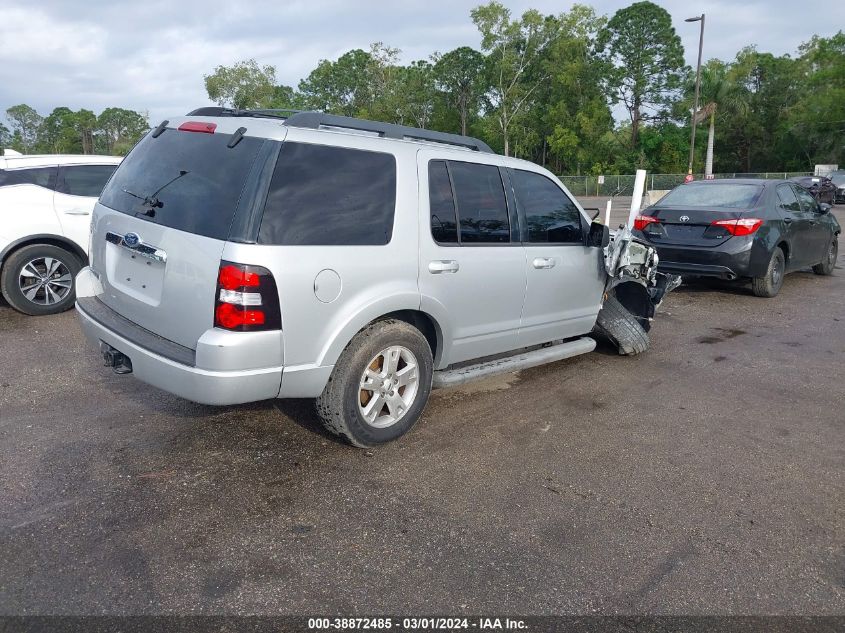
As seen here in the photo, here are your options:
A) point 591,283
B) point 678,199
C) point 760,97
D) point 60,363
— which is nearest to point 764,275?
point 678,199

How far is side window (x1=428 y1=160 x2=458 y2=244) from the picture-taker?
410 centimetres

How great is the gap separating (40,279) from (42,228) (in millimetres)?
551

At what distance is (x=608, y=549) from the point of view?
301 cm

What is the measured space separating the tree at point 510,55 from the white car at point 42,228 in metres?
54.6

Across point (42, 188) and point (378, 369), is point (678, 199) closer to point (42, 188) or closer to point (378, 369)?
point (378, 369)

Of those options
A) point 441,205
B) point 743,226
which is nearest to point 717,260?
point 743,226

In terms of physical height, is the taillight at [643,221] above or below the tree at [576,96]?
below

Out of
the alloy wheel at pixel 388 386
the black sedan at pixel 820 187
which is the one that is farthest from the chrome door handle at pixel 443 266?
the black sedan at pixel 820 187

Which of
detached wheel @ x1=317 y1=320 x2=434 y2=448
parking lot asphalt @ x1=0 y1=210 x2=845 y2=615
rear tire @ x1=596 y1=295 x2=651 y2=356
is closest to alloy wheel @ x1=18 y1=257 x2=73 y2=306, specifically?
parking lot asphalt @ x1=0 y1=210 x2=845 y2=615

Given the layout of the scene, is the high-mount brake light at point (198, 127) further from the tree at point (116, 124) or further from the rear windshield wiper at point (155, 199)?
the tree at point (116, 124)

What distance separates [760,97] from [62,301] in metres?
73.0

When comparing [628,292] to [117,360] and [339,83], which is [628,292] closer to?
[117,360]

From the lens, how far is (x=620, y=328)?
236 inches

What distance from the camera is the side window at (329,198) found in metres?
3.36
